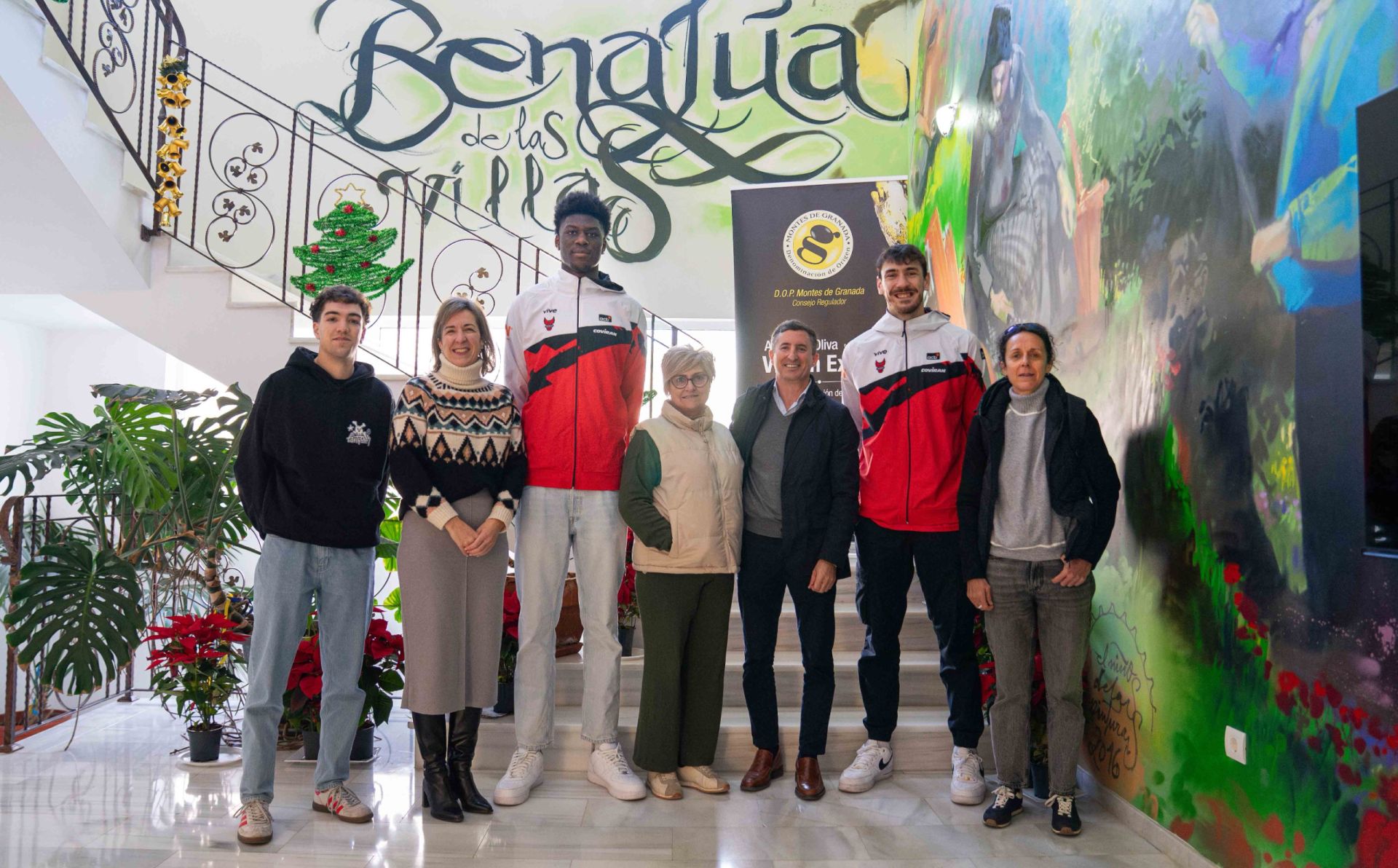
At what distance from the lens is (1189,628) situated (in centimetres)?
245

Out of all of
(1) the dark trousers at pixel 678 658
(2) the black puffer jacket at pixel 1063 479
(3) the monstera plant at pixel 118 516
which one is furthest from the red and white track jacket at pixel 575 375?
(3) the monstera plant at pixel 118 516

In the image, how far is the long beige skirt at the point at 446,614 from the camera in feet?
8.55

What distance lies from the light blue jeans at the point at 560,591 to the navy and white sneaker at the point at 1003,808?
3.89ft

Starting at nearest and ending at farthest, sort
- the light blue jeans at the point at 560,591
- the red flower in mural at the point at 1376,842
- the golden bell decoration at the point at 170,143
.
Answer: the red flower in mural at the point at 1376,842
the light blue jeans at the point at 560,591
the golden bell decoration at the point at 170,143

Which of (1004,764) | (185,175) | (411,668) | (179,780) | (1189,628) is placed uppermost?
(185,175)

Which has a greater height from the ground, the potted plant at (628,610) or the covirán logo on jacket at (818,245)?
the covirán logo on jacket at (818,245)

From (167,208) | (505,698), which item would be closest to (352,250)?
(167,208)

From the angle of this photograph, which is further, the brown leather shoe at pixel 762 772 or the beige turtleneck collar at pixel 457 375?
the brown leather shoe at pixel 762 772

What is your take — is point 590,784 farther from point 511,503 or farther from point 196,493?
point 196,493

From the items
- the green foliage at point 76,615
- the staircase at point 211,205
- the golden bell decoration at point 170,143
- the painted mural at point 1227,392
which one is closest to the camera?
the painted mural at point 1227,392

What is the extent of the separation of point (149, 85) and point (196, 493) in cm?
353

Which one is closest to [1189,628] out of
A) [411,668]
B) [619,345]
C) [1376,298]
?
[1376,298]

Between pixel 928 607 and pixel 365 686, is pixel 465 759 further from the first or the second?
pixel 928 607

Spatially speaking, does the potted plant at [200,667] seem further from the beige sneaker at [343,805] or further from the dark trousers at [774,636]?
the dark trousers at [774,636]
